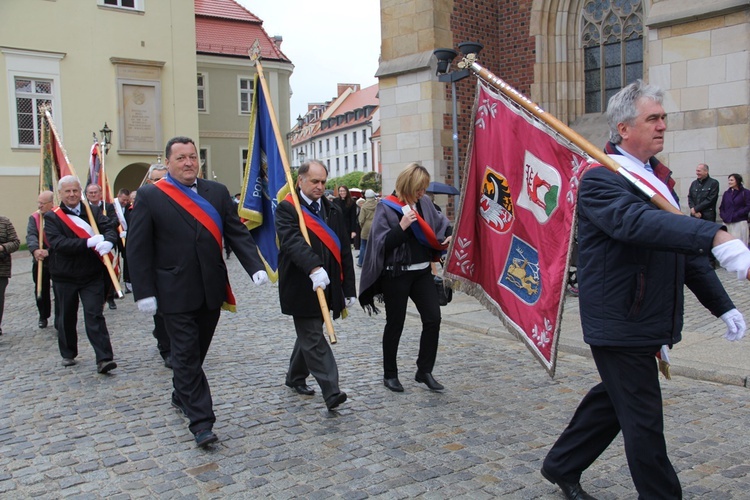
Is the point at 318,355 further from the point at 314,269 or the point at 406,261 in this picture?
the point at 406,261

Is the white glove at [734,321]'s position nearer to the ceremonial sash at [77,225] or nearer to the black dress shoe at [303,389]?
the black dress shoe at [303,389]

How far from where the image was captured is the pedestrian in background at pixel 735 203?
1086 cm

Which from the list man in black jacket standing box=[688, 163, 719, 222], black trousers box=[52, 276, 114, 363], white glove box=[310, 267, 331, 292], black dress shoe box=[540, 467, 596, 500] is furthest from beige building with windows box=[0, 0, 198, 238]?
black dress shoe box=[540, 467, 596, 500]

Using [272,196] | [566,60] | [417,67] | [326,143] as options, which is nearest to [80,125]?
[417,67]

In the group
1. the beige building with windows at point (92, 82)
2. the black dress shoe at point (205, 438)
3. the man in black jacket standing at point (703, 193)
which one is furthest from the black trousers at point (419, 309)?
the beige building with windows at point (92, 82)

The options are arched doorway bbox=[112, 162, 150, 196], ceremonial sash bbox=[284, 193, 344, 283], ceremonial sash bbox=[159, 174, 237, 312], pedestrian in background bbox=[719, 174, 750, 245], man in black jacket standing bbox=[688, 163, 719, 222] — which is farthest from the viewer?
arched doorway bbox=[112, 162, 150, 196]

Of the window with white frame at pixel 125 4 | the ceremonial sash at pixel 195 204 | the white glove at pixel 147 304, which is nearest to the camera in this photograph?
the white glove at pixel 147 304

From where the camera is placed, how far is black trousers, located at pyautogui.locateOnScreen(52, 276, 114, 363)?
6.73m

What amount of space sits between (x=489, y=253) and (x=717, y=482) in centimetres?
190

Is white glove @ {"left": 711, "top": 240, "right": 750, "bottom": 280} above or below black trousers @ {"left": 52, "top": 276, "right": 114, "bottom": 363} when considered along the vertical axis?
above

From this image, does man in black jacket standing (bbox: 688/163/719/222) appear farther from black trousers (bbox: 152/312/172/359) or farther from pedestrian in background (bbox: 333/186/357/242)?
black trousers (bbox: 152/312/172/359)

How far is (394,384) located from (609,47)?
10284 millimetres

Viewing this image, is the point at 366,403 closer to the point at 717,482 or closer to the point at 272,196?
the point at 272,196

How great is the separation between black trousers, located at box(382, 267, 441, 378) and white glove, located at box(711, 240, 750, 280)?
3.36 metres
